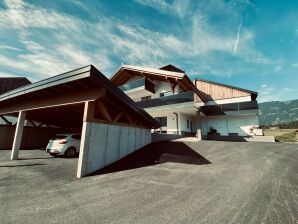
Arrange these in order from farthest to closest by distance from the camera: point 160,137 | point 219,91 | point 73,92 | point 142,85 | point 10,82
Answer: point 10,82
point 219,91
point 142,85
point 160,137
point 73,92

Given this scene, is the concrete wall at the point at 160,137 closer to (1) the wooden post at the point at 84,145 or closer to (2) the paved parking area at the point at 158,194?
(2) the paved parking area at the point at 158,194

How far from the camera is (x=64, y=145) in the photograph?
11453 millimetres

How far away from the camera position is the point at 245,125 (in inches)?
864

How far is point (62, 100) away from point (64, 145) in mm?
4470

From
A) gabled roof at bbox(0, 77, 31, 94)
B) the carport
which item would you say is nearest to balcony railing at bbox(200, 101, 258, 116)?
the carport

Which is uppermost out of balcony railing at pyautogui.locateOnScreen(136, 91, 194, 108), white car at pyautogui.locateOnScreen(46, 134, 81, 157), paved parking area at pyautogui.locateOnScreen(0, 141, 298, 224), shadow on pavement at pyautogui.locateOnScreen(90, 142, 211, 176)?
balcony railing at pyautogui.locateOnScreen(136, 91, 194, 108)

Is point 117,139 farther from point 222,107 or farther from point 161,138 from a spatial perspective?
point 222,107

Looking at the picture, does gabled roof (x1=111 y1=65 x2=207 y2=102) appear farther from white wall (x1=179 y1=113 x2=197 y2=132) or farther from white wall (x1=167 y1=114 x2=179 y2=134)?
white wall (x1=167 y1=114 x2=179 y2=134)

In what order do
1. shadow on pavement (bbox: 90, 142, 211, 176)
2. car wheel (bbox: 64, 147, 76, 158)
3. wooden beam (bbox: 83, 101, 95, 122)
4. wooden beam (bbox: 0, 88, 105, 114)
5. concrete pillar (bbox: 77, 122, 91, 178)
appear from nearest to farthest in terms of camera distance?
concrete pillar (bbox: 77, 122, 91, 178), wooden beam (bbox: 83, 101, 95, 122), wooden beam (bbox: 0, 88, 105, 114), shadow on pavement (bbox: 90, 142, 211, 176), car wheel (bbox: 64, 147, 76, 158)

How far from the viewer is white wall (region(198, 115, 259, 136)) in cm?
2158

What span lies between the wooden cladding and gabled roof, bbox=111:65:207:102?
154 centimetres

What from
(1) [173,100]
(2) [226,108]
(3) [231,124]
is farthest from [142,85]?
(3) [231,124]

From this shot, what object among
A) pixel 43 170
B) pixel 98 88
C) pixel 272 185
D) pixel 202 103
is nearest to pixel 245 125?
pixel 202 103

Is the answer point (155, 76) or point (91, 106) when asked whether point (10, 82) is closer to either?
point (155, 76)
